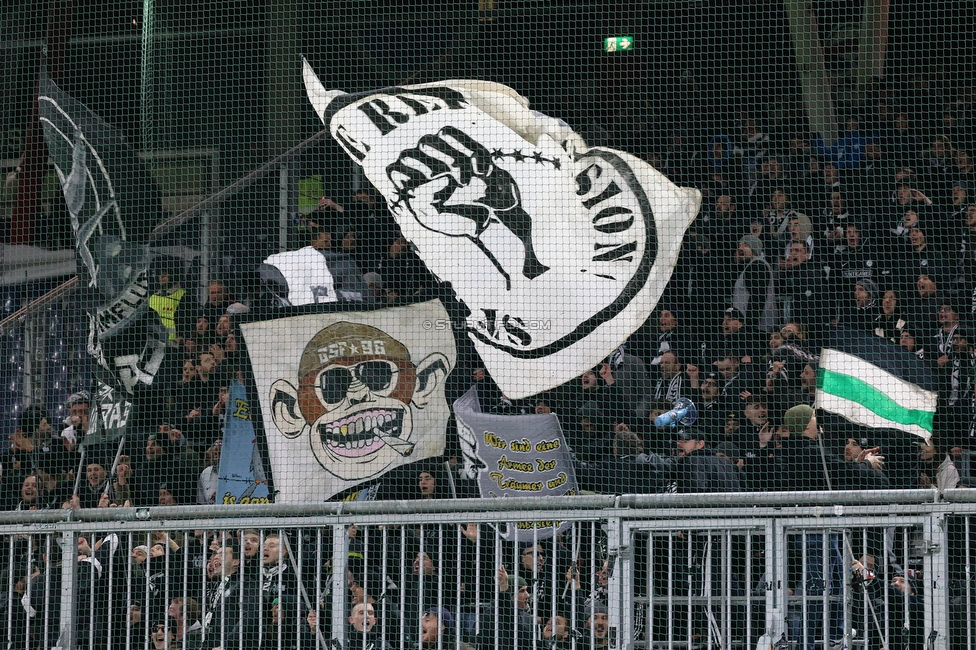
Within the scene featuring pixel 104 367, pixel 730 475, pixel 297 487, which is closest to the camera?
pixel 730 475

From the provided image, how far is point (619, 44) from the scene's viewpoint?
11117 mm

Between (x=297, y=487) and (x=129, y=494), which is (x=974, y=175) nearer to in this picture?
(x=297, y=487)

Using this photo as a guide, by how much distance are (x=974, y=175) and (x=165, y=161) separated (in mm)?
6632

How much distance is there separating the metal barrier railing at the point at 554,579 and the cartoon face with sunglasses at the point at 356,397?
2.17m

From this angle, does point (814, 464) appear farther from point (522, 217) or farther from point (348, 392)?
point (348, 392)

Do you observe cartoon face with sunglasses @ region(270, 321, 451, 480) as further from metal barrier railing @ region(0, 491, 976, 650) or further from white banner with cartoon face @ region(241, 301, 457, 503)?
metal barrier railing @ region(0, 491, 976, 650)

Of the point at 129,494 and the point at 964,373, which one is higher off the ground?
the point at 964,373

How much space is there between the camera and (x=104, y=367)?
32.3 feet

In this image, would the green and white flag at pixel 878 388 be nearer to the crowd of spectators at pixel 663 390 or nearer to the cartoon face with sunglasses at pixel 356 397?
the crowd of spectators at pixel 663 390

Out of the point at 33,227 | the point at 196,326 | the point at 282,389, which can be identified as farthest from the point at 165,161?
the point at 282,389

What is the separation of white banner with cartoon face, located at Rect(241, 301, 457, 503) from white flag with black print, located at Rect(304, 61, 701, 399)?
464mm

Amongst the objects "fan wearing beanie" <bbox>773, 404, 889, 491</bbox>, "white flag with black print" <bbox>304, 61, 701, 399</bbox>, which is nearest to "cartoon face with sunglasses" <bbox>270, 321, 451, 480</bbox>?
"white flag with black print" <bbox>304, 61, 701, 399</bbox>

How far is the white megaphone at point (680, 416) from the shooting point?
8406mm

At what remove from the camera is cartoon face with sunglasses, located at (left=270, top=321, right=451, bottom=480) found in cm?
917
